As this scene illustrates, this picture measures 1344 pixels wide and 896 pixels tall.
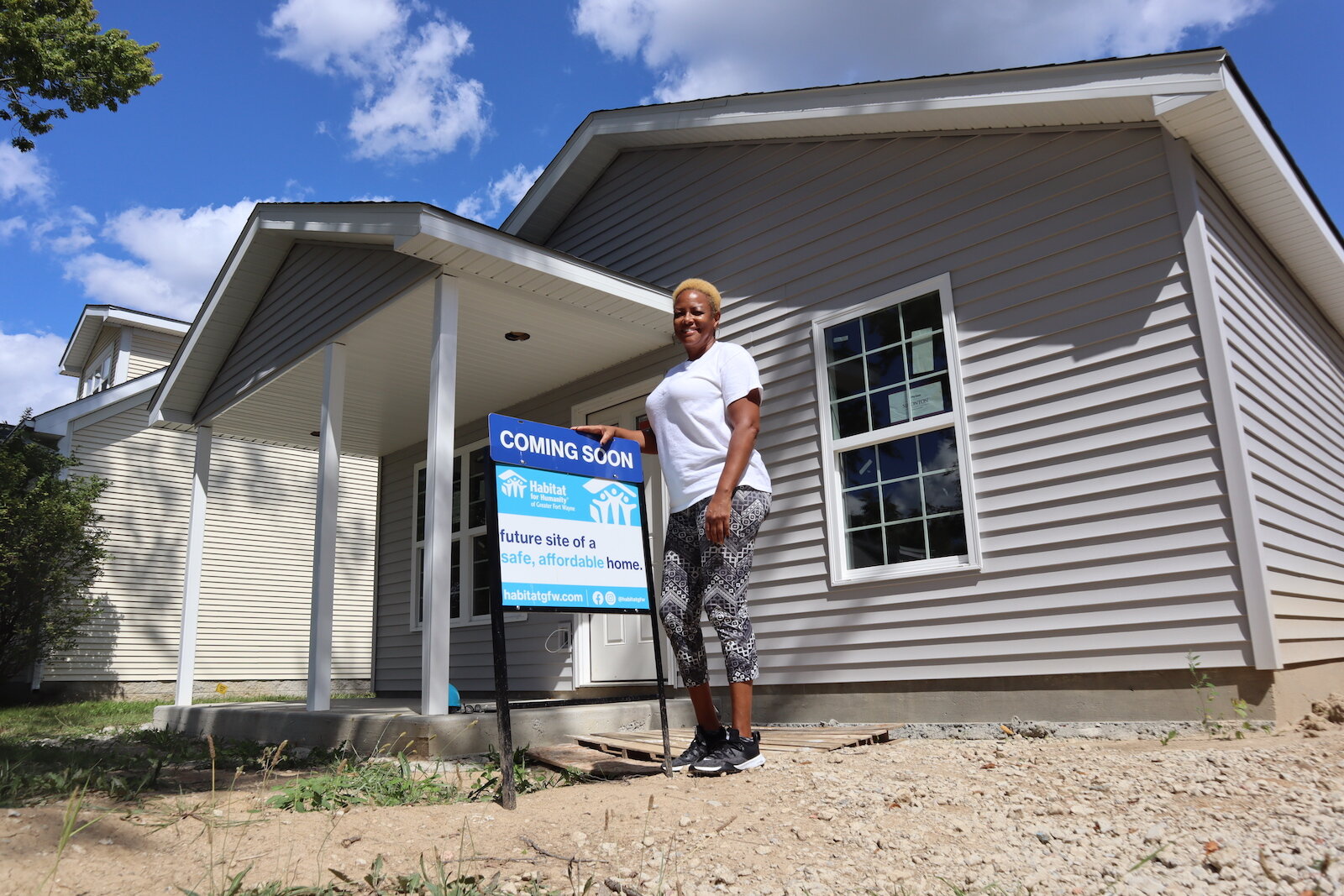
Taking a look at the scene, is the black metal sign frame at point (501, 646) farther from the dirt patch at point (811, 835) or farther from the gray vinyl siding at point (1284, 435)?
the gray vinyl siding at point (1284, 435)

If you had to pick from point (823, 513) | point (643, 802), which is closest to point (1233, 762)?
point (643, 802)

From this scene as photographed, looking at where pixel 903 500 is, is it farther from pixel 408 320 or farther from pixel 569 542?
pixel 408 320

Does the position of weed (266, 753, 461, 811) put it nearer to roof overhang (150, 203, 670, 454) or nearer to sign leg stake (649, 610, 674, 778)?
sign leg stake (649, 610, 674, 778)

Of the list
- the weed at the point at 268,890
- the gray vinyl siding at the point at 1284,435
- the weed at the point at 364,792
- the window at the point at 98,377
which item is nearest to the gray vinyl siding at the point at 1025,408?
the gray vinyl siding at the point at 1284,435

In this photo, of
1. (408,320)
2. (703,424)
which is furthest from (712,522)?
(408,320)

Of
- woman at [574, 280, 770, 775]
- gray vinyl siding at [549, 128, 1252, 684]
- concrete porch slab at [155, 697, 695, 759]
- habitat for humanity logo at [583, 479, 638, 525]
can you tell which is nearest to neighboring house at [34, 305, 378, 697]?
concrete porch slab at [155, 697, 695, 759]

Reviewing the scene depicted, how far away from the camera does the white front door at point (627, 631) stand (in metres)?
6.75

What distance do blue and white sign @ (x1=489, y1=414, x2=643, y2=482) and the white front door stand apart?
286cm

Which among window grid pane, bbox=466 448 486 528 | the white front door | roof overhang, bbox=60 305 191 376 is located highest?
roof overhang, bbox=60 305 191 376

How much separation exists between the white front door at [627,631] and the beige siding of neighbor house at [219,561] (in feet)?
26.2

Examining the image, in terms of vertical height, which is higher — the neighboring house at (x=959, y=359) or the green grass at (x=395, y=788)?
the neighboring house at (x=959, y=359)

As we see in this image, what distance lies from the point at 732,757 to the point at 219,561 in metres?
13.0

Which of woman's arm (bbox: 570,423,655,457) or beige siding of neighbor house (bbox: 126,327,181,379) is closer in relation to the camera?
woman's arm (bbox: 570,423,655,457)

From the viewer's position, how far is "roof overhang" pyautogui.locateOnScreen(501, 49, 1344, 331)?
430 cm
